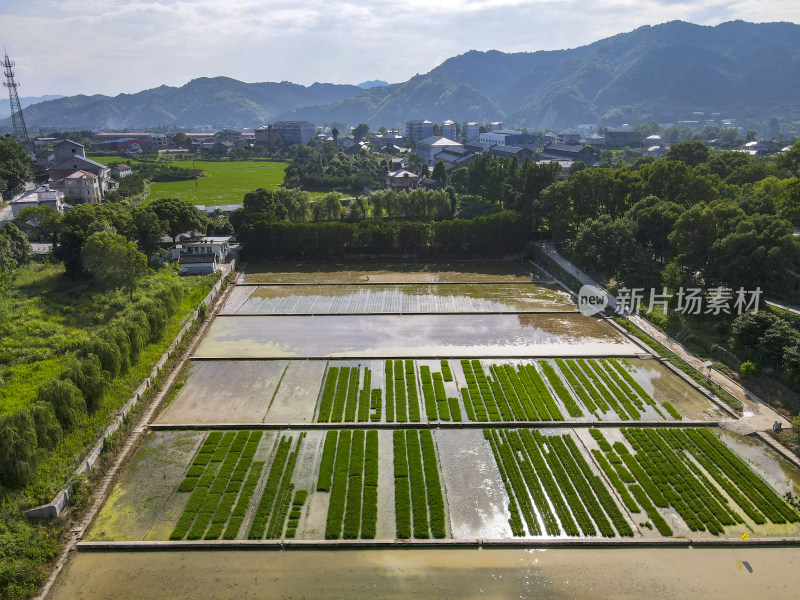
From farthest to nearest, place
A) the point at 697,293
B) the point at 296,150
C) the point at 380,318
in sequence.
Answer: the point at 296,150, the point at 380,318, the point at 697,293

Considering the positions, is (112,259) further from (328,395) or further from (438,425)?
(438,425)

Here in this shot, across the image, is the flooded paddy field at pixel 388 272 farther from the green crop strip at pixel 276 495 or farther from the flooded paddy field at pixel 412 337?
the green crop strip at pixel 276 495

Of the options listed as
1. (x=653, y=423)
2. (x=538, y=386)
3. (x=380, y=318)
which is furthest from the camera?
(x=380, y=318)

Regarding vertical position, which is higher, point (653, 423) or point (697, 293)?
point (697, 293)

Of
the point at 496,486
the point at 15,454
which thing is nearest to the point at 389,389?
the point at 496,486

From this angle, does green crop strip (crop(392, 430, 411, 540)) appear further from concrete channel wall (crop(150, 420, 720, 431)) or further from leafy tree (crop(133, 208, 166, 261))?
leafy tree (crop(133, 208, 166, 261))

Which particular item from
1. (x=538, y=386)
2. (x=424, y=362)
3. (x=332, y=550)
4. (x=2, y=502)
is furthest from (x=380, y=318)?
(x=2, y=502)

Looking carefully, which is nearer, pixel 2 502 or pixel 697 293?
pixel 2 502

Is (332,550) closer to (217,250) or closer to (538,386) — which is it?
(538,386)

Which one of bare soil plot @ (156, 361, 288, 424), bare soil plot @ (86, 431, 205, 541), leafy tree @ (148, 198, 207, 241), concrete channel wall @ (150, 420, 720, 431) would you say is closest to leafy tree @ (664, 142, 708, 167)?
concrete channel wall @ (150, 420, 720, 431)
